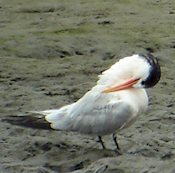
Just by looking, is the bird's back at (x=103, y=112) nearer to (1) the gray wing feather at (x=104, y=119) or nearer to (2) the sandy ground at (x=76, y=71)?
(1) the gray wing feather at (x=104, y=119)

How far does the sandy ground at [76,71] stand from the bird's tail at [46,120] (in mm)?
127

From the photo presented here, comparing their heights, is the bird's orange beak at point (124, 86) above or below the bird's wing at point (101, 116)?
above

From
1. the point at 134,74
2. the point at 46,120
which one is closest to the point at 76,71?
the point at 46,120

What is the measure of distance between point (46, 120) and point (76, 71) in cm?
198

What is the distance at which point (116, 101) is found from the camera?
598 centimetres

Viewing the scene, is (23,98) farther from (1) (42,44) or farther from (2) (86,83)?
(1) (42,44)

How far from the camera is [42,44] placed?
8961 mm

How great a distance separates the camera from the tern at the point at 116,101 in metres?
5.96

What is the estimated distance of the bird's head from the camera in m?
6.00

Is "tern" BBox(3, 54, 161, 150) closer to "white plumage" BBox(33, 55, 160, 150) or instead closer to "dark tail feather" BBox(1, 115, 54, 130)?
"white plumage" BBox(33, 55, 160, 150)

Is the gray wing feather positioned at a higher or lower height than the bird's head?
lower

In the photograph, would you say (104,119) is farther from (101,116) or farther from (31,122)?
(31,122)

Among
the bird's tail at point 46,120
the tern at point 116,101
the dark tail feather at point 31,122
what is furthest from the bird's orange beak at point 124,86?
the dark tail feather at point 31,122

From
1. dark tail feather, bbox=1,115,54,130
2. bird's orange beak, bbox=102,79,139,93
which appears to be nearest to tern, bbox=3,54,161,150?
bird's orange beak, bbox=102,79,139,93
